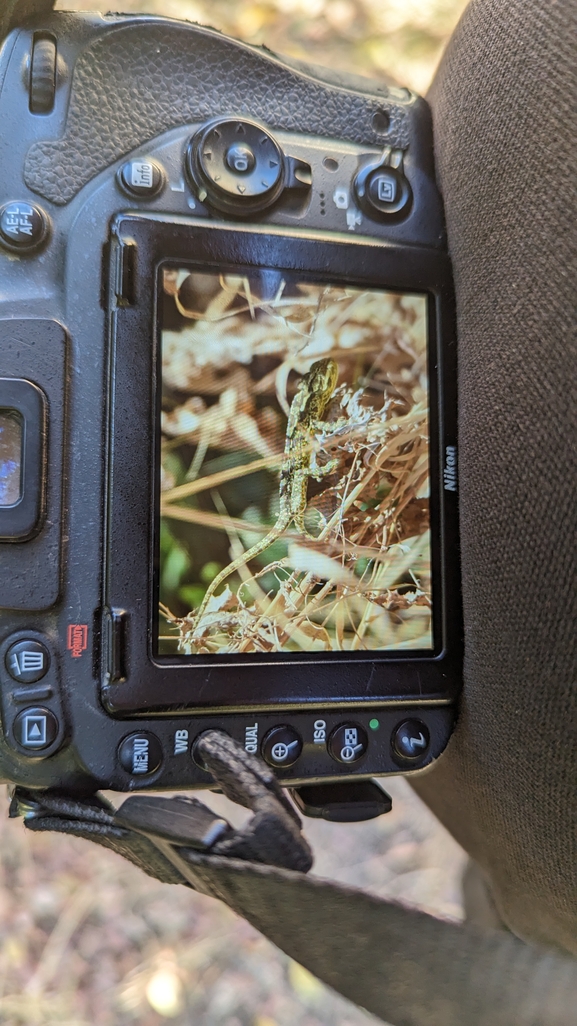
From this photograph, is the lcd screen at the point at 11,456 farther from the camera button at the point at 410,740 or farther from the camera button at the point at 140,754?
the camera button at the point at 410,740

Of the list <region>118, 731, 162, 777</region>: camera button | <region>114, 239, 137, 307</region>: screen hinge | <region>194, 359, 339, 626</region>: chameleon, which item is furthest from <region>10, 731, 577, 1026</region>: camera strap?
<region>114, 239, 137, 307</region>: screen hinge

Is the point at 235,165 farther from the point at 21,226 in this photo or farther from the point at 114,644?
the point at 114,644

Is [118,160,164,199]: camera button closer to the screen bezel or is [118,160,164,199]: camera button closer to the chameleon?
the screen bezel

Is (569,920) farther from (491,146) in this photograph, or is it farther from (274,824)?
(491,146)

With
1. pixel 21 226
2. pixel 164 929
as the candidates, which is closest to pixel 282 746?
pixel 21 226

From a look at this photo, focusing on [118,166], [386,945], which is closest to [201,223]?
[118,166]

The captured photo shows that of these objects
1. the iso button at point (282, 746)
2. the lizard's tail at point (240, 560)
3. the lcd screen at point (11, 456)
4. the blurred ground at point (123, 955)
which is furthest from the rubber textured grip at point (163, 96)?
the blurred ground at point (123, 955)
